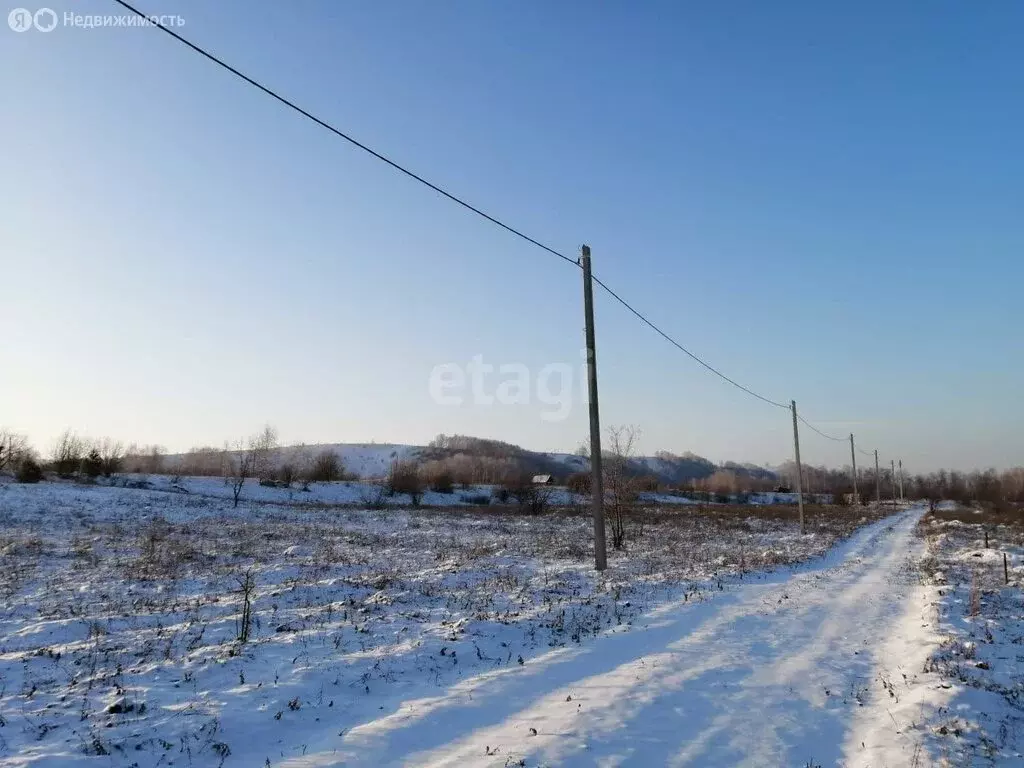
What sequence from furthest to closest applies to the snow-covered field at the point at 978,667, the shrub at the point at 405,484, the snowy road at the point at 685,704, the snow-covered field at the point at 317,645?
1. the shrub at the point at 405,484
2. the snow-covered field at the point at 978,667
3. the snow-covered field at the point at 317,645
4. the snowy road at the point at 685,704

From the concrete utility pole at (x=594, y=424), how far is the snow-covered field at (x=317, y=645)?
999 millimetres

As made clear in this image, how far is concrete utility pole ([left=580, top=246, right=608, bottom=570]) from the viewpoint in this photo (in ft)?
51.5

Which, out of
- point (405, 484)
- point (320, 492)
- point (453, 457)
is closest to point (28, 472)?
point (320, 492)

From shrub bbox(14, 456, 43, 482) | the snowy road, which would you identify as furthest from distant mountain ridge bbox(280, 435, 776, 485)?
the snowy road

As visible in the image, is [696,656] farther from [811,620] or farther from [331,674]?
[331,674]

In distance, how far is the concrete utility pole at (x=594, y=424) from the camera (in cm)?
1570

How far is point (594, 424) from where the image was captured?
15.9 m

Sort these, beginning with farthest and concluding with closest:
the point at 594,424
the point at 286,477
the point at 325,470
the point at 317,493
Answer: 1. the point at 325,470
2. the point at 286,477
3. the point at 317,493
4. the point at 594,424

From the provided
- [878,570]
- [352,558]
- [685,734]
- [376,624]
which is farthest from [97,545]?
[878,570]

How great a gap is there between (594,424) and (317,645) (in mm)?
9088

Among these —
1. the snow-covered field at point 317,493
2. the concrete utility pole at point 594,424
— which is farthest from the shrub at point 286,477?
the concrete utility pole at point 594,424

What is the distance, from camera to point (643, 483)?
2458cm

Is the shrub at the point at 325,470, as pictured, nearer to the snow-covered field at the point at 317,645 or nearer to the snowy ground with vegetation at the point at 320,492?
the snowy ground with vegetation at the point at 320,492

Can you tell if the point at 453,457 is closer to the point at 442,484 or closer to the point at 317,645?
the point at 442,484
